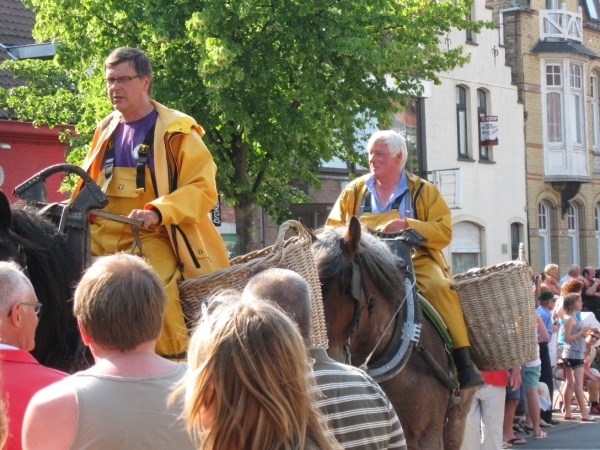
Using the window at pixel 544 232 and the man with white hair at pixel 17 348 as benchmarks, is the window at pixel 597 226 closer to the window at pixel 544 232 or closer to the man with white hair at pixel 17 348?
the window at pixel 544 232

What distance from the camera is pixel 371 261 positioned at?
5.78 meters

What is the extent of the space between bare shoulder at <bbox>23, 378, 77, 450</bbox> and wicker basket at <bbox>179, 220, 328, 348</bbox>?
1.53 m

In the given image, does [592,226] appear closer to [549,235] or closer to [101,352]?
[549,235]

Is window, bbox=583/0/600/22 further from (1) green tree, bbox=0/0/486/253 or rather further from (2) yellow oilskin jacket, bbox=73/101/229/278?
(2) yellow oilskin jacket, bbox=73/101/229/278

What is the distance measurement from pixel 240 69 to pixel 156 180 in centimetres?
915

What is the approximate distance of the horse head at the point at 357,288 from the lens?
5.49m

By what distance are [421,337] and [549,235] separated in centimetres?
2654

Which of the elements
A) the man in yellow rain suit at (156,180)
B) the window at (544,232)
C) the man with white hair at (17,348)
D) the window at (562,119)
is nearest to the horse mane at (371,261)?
the man in yellow rain suit at (156,180)

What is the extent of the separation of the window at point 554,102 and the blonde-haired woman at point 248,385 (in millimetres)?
30671

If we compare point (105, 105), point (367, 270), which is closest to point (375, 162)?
point (367, 270)

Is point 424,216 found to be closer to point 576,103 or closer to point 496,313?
point 496,313

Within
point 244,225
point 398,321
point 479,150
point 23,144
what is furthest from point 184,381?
point 479,150

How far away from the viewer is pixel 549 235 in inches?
1252

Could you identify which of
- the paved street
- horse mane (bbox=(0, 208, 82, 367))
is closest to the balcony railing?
the paved street
